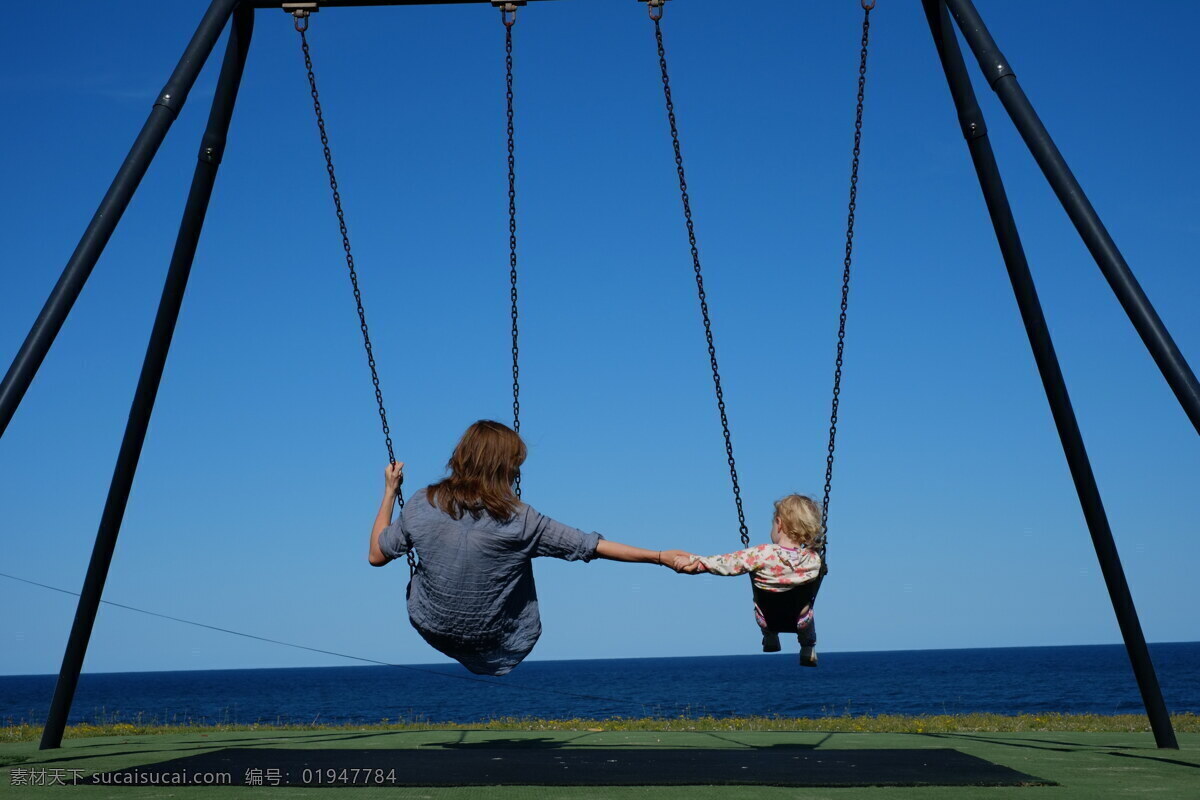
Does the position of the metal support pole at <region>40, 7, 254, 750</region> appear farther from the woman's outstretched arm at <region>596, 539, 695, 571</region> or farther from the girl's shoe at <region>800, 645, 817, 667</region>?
the girl's shoe at <region>800, 645, 817, 667</region>

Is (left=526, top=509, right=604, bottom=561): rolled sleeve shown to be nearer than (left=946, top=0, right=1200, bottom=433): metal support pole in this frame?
Yes

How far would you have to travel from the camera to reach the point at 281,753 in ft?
24.3

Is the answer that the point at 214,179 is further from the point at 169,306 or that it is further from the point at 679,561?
the point at 679,561

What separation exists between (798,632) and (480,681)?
102648 mm

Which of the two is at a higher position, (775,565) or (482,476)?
(482,476)

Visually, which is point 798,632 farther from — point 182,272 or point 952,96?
point 182,272

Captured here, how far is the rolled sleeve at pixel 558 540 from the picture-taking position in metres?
5.48

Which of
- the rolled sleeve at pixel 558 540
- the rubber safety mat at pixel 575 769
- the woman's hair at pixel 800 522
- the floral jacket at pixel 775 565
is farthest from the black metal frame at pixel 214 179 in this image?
the rolled sleeve at pixel 558 540

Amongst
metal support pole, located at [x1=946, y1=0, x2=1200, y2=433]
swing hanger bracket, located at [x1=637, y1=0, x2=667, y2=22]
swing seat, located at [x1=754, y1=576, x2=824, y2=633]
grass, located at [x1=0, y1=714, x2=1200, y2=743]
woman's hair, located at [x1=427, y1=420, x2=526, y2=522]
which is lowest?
grass, located at [x1=0, y1=714, x2=1200, y2=743]

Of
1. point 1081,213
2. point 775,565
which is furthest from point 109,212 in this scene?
point 1081,213

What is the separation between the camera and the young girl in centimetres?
588

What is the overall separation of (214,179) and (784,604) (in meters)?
4.92

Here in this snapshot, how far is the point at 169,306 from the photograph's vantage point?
25.7 ft

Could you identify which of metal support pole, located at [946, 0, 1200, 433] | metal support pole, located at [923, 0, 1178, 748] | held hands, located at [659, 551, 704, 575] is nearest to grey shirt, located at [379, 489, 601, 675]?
held hands, located at [659, 551, 704, 575]
